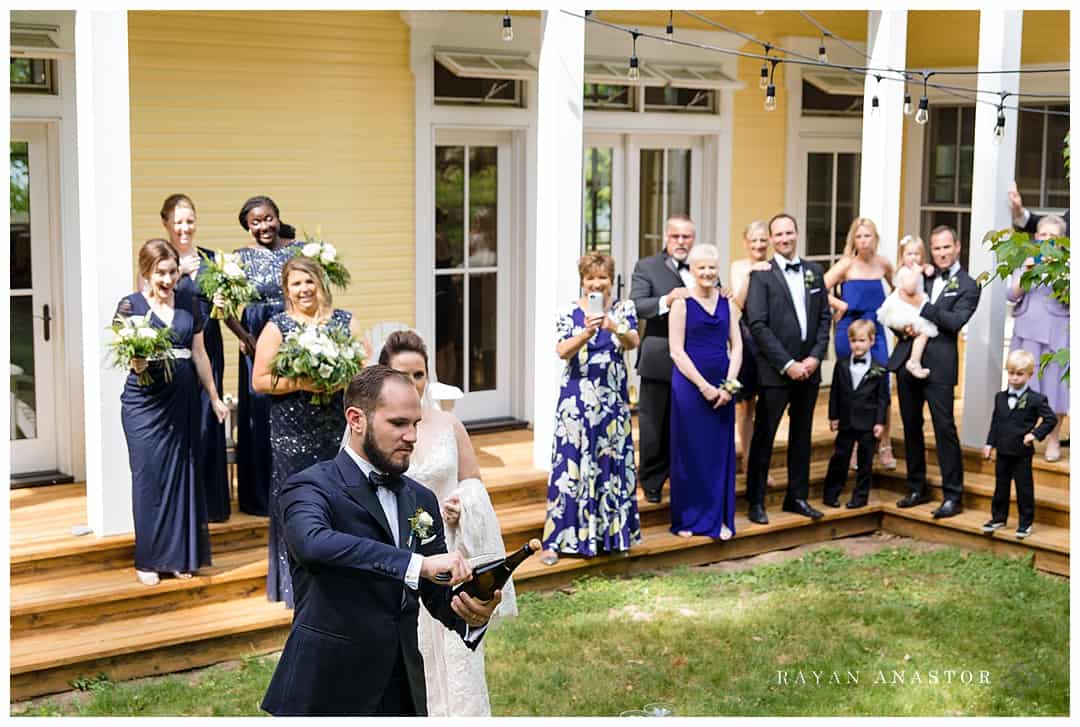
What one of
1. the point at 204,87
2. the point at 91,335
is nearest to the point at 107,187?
the point at 91,335

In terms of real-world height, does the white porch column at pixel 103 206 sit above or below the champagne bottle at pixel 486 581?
above

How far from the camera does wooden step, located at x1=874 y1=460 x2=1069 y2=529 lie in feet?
28.8

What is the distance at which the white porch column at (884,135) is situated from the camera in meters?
9.48

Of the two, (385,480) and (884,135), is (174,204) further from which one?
(884,135)

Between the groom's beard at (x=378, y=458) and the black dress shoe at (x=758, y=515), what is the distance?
5032 mm

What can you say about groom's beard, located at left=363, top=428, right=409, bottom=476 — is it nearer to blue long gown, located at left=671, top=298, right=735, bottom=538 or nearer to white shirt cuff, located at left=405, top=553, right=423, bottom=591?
white shirt cuff, located at left=405, top=553, right=423, bottom=591

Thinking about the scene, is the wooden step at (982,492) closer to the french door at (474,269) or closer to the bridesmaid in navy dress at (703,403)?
the bridesmaid in navy dress at (703,403)

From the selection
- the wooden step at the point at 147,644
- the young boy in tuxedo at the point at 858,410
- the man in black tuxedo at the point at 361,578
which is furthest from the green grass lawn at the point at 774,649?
the man in black tuxedo at the point at 361,578

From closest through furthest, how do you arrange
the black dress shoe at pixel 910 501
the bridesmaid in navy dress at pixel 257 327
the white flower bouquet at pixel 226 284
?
1. the white flower bouquet at pixel 226 284
2. the bridesmaid in navy dress at pixel 257 327
3. the black dress shoe at pixel 910 501

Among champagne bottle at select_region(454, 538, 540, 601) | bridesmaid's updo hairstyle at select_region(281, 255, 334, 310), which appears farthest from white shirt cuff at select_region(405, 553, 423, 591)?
bridesmaid's updo hairstyle at select_region(281, 255, 334, 310)

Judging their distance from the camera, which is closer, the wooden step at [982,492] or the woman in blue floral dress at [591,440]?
the woman in blue floral dress at [591,440]

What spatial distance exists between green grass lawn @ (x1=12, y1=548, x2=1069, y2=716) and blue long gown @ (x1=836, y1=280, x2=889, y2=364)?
133 centimetres

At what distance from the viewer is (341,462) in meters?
4.18

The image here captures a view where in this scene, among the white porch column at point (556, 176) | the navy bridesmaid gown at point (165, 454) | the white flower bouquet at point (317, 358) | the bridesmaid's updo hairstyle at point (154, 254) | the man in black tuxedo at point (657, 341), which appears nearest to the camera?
the white flower bouquet at point (317, 358)
